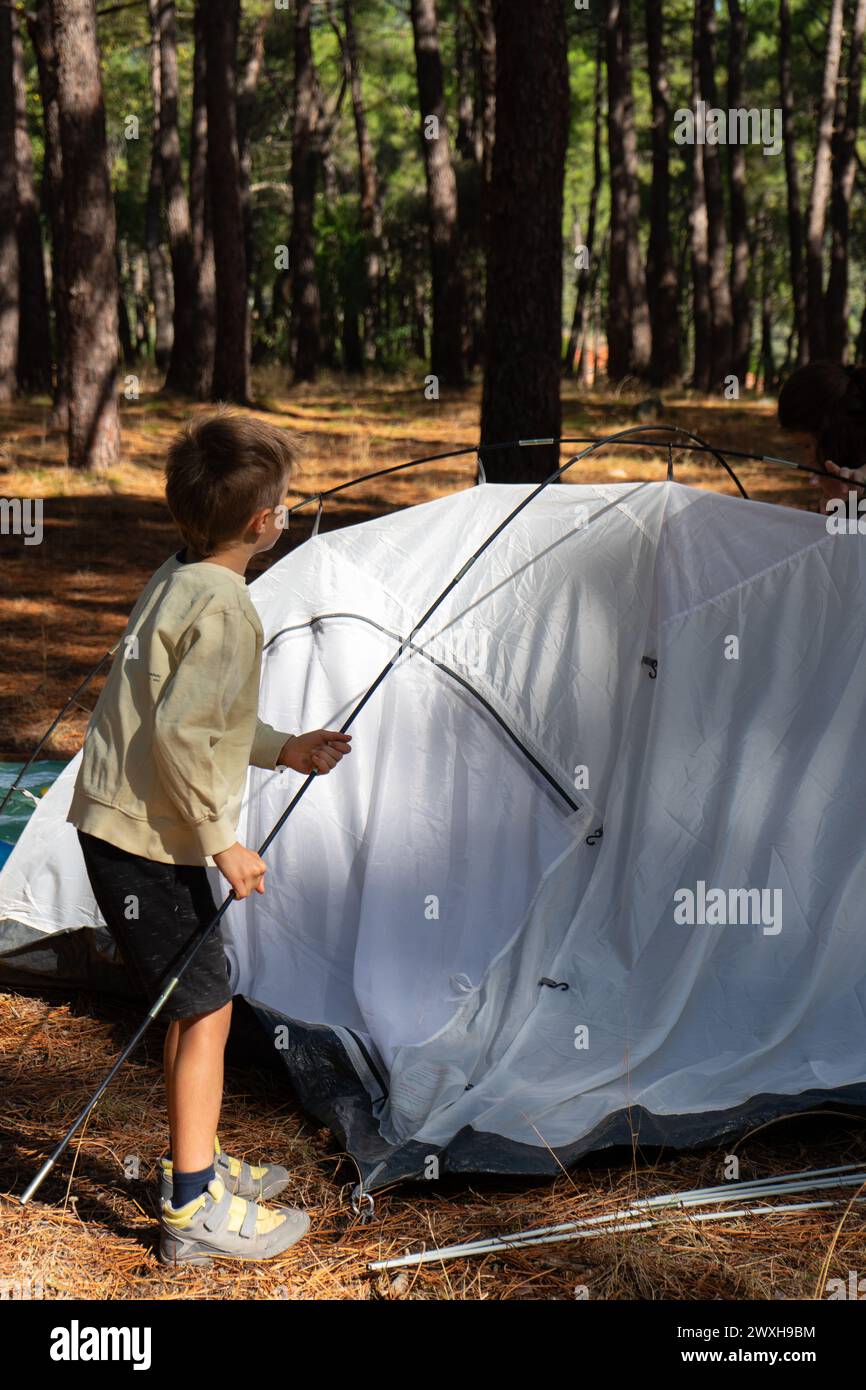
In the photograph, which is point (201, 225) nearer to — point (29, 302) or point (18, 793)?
point (29, 302)

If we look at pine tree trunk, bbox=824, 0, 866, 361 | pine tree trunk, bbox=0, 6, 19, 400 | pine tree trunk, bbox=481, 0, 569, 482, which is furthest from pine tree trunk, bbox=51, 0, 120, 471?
pine tree trunk, bbox=824, 0, 866, 361

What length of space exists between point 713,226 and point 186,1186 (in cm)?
1957

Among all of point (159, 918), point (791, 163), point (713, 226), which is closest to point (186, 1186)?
point (159, 918)

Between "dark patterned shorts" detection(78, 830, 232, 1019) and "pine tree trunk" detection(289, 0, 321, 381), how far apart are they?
676 inches

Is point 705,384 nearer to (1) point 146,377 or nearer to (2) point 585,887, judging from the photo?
(1) point 146,377

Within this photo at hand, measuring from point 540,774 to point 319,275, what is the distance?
25.4 metres

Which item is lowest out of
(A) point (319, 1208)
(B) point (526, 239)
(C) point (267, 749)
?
(A) point (319, 1208)

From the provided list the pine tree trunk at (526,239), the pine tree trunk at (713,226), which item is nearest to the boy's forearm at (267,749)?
the pine tree trunk at (526,239)

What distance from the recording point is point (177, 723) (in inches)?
92.1

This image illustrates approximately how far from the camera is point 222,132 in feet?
42.6

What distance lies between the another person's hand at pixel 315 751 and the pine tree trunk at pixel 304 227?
1696cm

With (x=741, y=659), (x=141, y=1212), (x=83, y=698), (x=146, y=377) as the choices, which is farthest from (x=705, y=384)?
(x=141, y=1212)

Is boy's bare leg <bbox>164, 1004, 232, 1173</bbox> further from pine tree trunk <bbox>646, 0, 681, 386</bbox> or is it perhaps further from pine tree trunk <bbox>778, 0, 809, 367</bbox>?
pine tree trunk <bbox>778, 0, 809, 367</bbox>

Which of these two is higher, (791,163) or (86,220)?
(791,163)
